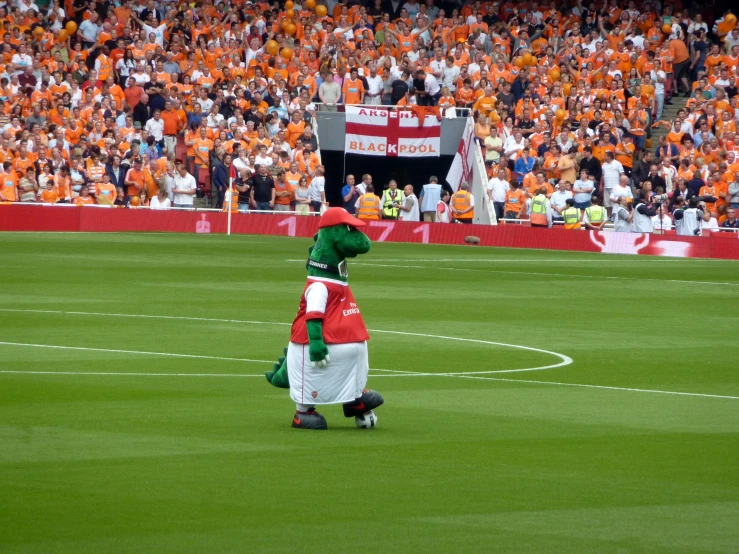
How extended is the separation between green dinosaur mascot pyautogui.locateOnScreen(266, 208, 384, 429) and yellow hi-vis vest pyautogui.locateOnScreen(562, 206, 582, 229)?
28213mm

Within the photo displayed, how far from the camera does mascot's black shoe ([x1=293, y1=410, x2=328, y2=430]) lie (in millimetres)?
11250

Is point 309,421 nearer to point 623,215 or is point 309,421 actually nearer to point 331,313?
point 331,313

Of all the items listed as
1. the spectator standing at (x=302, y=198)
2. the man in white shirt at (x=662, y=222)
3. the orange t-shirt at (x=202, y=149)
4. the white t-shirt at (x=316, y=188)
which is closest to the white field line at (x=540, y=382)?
the man in white shirt at (x=662, y=222)

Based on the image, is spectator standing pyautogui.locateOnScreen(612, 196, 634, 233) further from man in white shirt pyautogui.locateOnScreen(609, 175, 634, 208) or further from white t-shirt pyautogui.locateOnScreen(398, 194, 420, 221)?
white t-shirt pyautogui.locateOnScreen(398, 194, 420, 221)

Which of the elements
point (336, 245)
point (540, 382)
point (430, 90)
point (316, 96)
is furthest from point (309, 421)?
point (430, 90)

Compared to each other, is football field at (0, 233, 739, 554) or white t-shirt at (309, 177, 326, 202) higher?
white t-shirt at (309, 177, 326, 202)

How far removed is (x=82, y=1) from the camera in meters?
44.0

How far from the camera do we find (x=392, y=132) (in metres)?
42.1

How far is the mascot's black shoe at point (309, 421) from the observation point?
36.9ft

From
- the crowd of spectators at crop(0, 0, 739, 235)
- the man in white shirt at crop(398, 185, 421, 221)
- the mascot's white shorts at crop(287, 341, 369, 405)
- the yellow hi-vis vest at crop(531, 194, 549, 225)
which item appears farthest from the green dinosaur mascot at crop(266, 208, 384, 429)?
the man in white shirt at crop(398, 185, 421, 221)

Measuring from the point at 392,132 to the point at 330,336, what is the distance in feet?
103

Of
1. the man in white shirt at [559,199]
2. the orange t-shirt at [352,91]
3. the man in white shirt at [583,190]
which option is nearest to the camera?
the man in white shirt at [583,190]

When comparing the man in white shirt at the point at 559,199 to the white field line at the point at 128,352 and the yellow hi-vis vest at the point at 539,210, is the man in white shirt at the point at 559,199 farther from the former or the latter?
the white field line at the point at 128,352

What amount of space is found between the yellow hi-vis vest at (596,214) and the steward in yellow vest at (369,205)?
5.72 m
